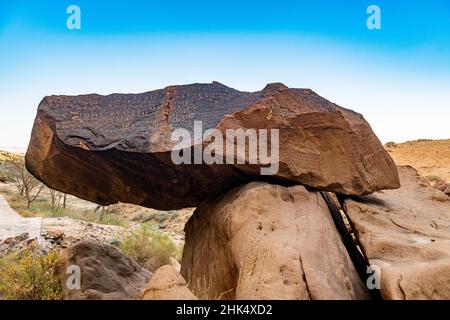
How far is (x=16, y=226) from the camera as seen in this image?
502 inches

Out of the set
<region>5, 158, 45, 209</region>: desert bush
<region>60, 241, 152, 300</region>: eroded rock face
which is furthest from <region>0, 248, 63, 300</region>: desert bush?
<region>5, 158, 45, 209</region>: desert bush

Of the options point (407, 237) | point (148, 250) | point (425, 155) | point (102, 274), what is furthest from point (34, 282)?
point (425, 155)

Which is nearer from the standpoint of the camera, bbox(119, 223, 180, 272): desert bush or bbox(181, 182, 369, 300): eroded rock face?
bbox(181, 182, 369, 300): eroded rock face

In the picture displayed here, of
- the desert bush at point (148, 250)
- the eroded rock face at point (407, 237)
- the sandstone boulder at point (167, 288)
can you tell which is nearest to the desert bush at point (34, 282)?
the sandstone boulder at point (167, 288)

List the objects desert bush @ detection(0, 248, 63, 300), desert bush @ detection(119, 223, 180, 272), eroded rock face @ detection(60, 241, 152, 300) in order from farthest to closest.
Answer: desert bush @ detection(119, 223, 180, 272)
desert bush @ detection(0, 248, 63, 300)
eroded rock face @ detection(60, 241, 152, 300)

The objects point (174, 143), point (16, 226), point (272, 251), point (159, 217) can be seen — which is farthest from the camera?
point (159, 217)

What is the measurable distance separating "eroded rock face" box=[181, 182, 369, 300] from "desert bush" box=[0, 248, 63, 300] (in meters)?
1.77

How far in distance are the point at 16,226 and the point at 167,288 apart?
1034 cm

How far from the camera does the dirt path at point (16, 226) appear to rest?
1136 cm

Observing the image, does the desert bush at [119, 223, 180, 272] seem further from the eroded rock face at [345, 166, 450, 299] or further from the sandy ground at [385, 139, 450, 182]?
the sandy ground at [385, 139, 450, 182]

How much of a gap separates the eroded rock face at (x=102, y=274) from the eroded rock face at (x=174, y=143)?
86cm

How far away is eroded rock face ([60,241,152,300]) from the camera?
5195 millimetres

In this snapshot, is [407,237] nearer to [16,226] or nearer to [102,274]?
[102,274]

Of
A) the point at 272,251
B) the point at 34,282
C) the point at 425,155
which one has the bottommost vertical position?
the point at 425,155
